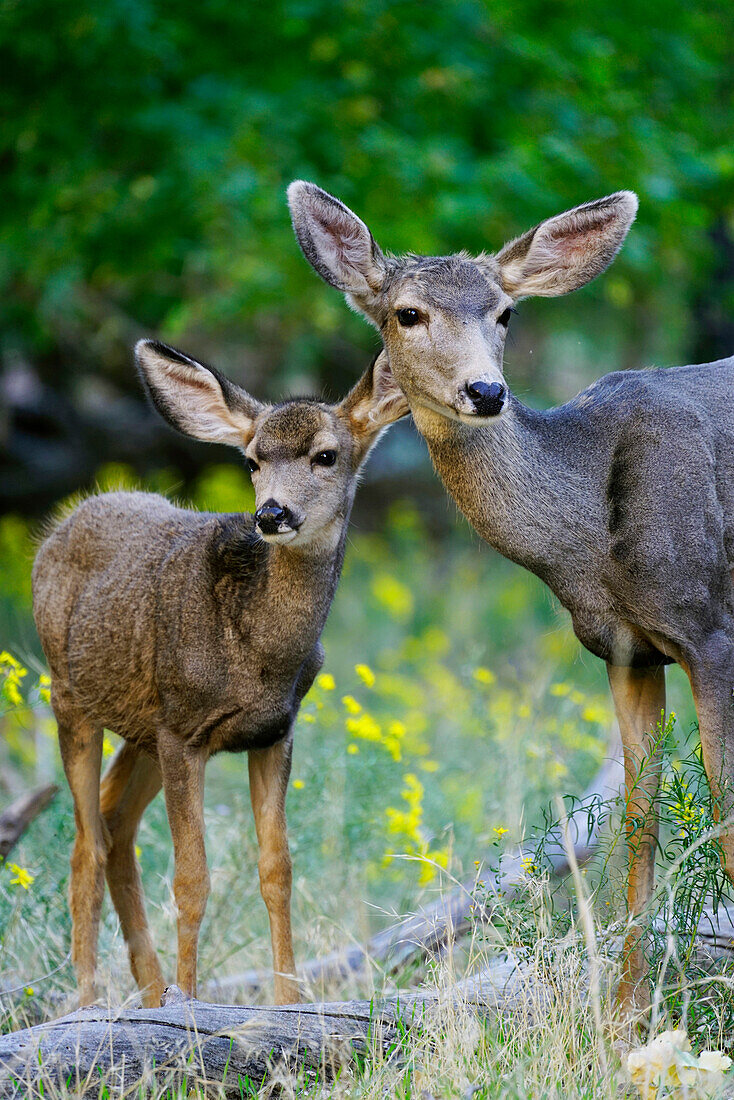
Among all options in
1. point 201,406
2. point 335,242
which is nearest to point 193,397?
point 201,406

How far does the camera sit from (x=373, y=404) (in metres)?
4.96

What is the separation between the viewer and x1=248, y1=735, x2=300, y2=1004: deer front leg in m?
4.77

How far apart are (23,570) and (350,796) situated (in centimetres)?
742

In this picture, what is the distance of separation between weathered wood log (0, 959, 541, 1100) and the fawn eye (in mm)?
1852

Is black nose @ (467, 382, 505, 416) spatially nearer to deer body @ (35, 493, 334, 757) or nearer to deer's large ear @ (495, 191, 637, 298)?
deer's large ear @ (495, 191, 637, 298)

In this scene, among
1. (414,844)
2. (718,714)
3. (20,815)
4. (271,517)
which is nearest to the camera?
(718,714)

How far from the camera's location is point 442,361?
4.43 m

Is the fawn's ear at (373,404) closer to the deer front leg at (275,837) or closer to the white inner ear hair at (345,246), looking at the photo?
the white inner ear hair at (345,246)

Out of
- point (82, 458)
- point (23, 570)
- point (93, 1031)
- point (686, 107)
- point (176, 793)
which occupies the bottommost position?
point (93, 1031)

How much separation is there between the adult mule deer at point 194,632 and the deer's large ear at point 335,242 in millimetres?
333

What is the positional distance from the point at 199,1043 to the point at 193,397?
244cm

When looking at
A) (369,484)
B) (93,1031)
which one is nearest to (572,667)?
(369,484)

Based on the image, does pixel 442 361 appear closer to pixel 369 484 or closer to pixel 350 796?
pixel 350 796

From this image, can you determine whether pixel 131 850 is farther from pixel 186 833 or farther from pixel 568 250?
pixel 568 250
